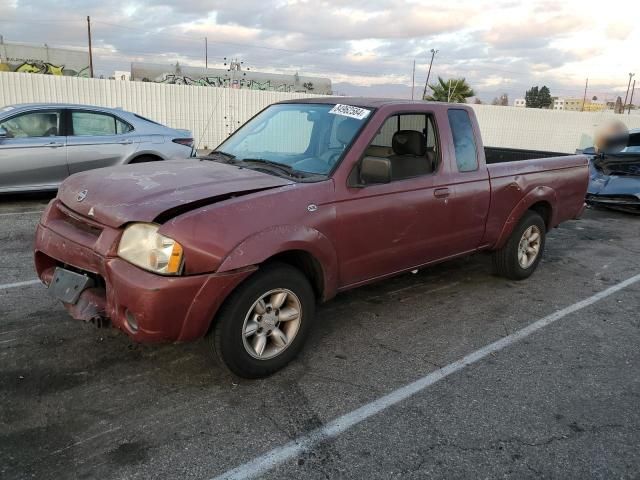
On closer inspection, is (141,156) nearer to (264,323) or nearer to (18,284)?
(18,284)

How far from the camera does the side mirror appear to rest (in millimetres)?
3594

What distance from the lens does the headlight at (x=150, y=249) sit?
2828mm

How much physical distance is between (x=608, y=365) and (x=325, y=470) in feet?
7.92

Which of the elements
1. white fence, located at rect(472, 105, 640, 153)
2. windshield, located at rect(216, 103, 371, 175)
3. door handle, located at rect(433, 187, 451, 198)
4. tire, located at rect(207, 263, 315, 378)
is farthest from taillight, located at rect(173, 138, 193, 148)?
white fence, located at rect(472, 105, 640, 153)

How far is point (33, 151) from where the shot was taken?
775 centimetres

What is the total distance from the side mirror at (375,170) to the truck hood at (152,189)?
57cm

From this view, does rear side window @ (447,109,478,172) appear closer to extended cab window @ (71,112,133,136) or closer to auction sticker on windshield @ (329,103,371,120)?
auction sticker on windshield @ (329,103,371,120)

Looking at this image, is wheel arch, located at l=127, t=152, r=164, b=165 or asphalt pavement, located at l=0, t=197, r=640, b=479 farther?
wheel arch, located at l=127, t=152, r=164, b=165

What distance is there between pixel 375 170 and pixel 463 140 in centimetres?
145

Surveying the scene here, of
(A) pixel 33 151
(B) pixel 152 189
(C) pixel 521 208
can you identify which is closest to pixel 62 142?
(A) pixel 33 151

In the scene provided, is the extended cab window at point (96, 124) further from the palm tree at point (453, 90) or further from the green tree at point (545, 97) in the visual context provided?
the green tree at point (545, 97)

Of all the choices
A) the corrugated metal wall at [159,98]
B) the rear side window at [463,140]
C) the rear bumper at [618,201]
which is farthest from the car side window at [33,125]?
the rear bumper at [618,201]

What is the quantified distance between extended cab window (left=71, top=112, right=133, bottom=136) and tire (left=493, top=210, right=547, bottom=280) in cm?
632

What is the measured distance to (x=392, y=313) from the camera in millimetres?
4547
